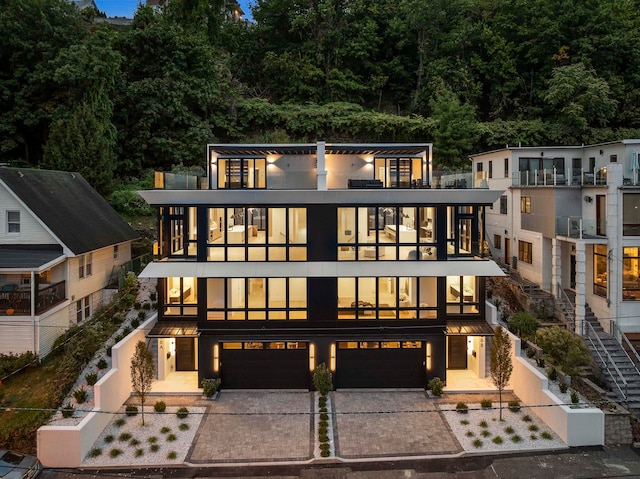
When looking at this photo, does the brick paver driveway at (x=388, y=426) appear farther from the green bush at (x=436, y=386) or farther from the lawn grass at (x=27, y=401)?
the lawn grass at (x=27, y=401)

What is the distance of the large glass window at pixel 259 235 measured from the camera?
1633cm

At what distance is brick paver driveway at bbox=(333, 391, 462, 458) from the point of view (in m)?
12.8

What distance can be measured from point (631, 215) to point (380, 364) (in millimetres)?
13295

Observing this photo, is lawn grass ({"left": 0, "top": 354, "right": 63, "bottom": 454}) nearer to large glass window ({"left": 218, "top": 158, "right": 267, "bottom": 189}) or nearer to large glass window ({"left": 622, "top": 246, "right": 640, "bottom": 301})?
large glass window ({"left": 218, "top": 158, "right": 267, "bottom": 189})

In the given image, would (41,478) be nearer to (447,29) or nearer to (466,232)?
(466,232)

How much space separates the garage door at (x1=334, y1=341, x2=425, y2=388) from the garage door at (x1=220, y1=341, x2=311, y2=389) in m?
1.51

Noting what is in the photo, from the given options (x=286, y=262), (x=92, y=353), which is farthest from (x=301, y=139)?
(x=92, y=353)

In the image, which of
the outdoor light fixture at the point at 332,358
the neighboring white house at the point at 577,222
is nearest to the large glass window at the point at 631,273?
the neighboring white house at the point at 577,222

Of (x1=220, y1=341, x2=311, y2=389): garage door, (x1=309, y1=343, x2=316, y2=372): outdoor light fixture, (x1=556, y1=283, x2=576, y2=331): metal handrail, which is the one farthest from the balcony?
(x1=556, y1=283, x2=576, y2=331): metal handrail

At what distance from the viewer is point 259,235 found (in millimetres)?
16469

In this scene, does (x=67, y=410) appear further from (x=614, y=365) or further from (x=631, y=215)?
(x=631, y=215)

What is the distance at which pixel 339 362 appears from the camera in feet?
54.3

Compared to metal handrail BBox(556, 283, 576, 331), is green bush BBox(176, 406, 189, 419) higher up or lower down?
lower down

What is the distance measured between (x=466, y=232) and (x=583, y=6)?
3112 centimetres
